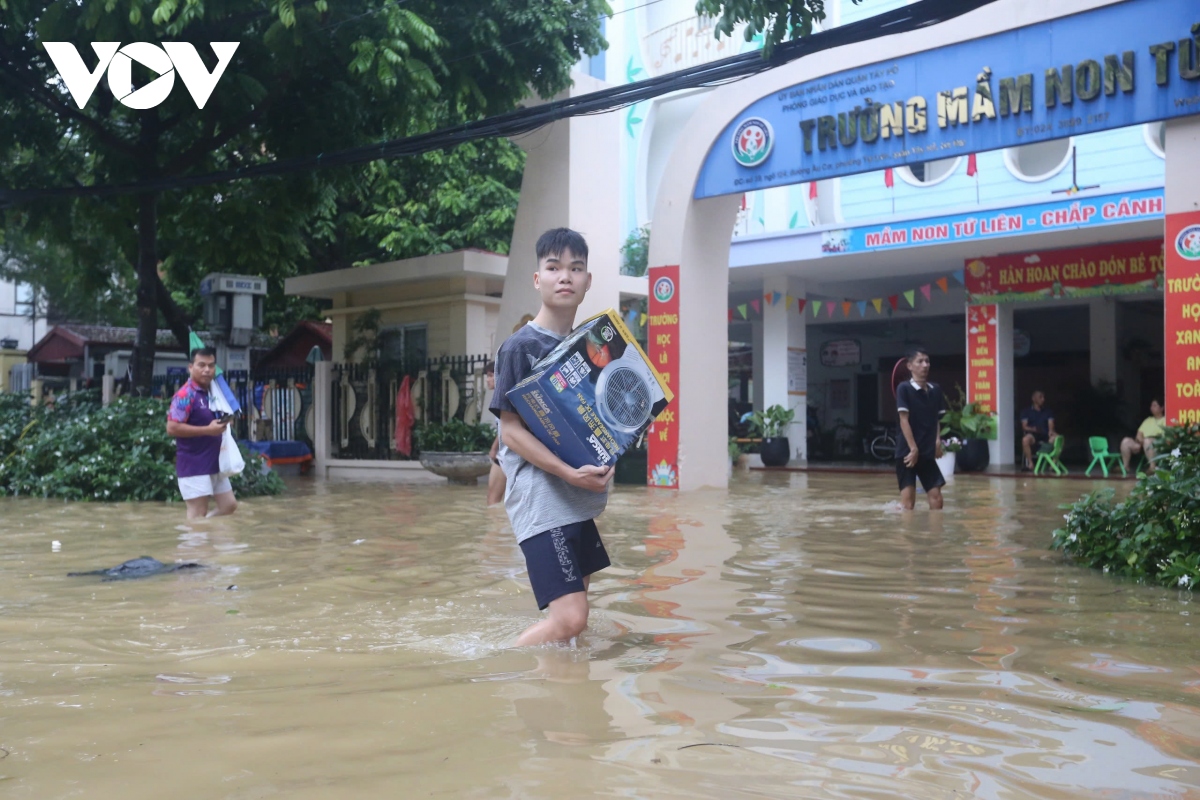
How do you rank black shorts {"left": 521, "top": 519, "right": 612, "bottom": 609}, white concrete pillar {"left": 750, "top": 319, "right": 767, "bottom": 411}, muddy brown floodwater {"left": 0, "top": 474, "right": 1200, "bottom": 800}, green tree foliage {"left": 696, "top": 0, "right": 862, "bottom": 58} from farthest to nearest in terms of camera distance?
white concrete pillar {"left": 750, "top": 319, "right": 767, "bottom": 411}
green tree foliage {"left": 696, "top": 0, "right": 862, "bottom": 58}
black shorts {"left": 521, "top": 519, "right": 612, "bottom": 609}
muddy brown floodwater {"left": 0, "top": 474, "right": 1200, "bottom": 800}

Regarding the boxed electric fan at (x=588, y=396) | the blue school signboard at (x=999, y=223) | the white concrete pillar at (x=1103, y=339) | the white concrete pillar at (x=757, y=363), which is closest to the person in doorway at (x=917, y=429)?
the boxed electric fan at (x=588, y=396)

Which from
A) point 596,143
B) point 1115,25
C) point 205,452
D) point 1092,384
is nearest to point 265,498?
point 205,452

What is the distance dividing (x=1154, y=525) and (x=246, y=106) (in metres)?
12.2

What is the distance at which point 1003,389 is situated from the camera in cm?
1919

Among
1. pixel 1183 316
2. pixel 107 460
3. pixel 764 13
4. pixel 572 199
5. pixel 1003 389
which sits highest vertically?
pixel 572 199

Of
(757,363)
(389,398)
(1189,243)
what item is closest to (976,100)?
(1189,243)

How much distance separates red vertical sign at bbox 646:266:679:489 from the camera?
1363 centimetres

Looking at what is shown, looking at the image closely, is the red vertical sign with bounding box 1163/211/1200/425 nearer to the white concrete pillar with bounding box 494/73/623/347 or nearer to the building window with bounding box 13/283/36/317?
the white concrete pillar with bounding box 494/73/623/347

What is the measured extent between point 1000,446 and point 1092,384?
3589mm

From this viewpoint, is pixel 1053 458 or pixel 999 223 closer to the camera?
pixel 999 223

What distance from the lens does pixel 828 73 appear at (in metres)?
12.3

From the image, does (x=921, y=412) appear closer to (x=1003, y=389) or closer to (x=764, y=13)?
(x=764, y=13)

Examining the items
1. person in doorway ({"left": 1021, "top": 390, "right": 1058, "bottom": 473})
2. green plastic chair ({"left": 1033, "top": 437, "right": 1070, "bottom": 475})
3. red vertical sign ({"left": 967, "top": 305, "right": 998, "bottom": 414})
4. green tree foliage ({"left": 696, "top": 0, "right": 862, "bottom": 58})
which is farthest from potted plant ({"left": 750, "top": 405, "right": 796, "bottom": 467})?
green tree foliage ({"left": 696, "top": 0, "right": 862, "bottom": 58})

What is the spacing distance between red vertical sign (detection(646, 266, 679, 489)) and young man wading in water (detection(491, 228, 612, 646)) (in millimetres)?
9739
